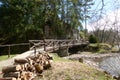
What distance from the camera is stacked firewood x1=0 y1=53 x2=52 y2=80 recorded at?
960 cm

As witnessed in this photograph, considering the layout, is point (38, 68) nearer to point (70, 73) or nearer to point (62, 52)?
point (70, 73)

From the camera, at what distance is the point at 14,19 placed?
34.8 m

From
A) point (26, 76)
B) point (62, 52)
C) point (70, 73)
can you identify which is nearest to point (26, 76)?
point (26, 76)

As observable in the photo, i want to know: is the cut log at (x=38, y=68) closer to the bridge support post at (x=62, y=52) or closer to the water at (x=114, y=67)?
the water at (x=114, y=67)

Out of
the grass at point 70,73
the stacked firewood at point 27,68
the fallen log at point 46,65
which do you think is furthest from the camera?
the fallen log at point 46,65

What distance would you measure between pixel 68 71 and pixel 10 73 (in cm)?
315

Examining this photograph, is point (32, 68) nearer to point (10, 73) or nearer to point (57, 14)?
point (10, 73)

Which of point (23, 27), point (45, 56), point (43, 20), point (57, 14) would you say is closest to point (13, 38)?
point (23, 27)

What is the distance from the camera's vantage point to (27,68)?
1087 centimetres

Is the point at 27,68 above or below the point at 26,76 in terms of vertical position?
above

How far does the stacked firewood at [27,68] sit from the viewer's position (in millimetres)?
9602

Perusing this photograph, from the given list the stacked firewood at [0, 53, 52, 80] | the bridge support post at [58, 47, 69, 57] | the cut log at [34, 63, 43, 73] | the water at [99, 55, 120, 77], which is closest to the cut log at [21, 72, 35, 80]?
the stacked firewood at [0, 53, 52, 80]

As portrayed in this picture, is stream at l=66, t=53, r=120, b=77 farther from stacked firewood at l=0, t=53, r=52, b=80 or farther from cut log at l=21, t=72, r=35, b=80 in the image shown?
cut log at l=21, t=72, r=35, b=80

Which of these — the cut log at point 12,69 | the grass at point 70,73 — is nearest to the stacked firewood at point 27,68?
the cut log at point 12,69
